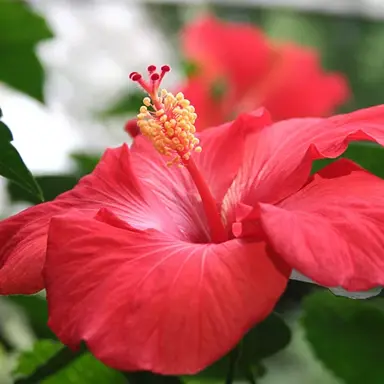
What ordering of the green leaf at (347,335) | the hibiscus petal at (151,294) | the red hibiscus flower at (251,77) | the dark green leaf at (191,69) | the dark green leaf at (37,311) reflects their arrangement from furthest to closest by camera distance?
the dark green leaf at (191,69), the red hibiscus flower at (251,77), the dark green leaf at (37,311), the green leaf at (347,335), the hibiscus petal at (151,294)

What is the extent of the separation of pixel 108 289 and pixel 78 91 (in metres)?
1.45

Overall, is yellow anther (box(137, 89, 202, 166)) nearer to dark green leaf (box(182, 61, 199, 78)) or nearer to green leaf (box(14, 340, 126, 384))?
green leaf (box(14, 340, 126, 384))

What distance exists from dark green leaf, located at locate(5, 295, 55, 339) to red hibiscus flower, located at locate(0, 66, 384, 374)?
0.26 m

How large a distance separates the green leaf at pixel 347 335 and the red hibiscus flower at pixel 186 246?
0.16m

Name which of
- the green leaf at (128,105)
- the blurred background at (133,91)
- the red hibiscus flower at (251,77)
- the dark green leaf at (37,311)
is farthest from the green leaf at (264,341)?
the green leaf at (128,105)

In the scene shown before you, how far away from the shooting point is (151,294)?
366mm

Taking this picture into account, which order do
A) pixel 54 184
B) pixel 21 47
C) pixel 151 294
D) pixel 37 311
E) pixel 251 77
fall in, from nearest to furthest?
pixel 151 294 → pixel 54 184 → pixel 37 311 → pixel 21 47 → pixel 251 77

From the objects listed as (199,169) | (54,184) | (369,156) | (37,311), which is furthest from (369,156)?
(37,311)

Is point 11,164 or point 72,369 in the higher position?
point 11,164

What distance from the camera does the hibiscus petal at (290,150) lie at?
438 mm

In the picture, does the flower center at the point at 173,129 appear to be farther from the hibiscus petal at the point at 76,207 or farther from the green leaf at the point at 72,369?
the green leaf at the point at 72,369

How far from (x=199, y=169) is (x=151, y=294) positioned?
0.18 metres

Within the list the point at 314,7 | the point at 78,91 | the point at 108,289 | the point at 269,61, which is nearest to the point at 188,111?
the point at 108,289

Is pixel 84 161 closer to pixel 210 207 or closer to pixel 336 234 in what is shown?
pixel 210 207
